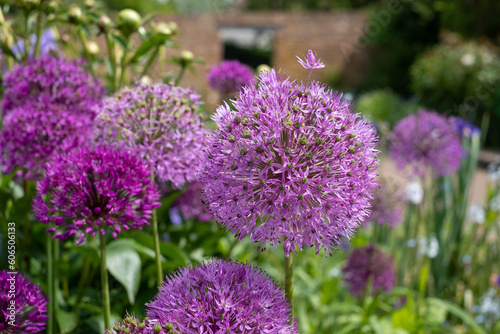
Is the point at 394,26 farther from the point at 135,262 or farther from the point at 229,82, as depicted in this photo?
the point at 135,262

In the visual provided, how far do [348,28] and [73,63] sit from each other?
18.7m

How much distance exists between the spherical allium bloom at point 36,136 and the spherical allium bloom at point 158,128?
93mm

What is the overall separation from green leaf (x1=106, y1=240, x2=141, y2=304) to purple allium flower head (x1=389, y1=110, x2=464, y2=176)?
2014 millimetres

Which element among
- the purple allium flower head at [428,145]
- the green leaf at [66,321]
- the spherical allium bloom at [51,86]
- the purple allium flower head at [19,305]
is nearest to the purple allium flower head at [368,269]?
the purple allium flower head at [428,145]

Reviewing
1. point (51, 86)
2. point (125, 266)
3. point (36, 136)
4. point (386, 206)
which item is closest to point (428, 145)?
point (386, 206)

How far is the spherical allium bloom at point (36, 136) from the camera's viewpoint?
4.83 feet

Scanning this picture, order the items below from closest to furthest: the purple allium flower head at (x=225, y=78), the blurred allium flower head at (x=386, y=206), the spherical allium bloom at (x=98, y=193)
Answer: the spherical allium bloom at (x=98, y=193) → the purple allium flower head at (x=225, y=78) → the blurred allium flower head at (x=386, y=206)

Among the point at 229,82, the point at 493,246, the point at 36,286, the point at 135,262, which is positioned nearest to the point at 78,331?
the point at 135,262

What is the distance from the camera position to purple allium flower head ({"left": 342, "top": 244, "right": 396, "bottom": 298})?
9.29 feet

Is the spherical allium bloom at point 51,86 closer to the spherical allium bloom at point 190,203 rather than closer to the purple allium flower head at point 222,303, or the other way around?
the spherical allium bloom at point 190,203

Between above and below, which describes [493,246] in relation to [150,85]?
below

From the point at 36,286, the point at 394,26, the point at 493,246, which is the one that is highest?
the point at 36,286

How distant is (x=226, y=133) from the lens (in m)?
1.06

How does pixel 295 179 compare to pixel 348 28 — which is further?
pixel 348 28
